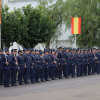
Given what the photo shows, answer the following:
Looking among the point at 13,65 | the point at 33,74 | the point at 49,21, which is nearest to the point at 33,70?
the point at 33,74

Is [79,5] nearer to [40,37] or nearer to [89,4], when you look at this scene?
[89,4]

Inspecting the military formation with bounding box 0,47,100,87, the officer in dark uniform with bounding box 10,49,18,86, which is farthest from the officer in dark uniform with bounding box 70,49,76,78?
the officer in dark uniform with bounding box 10,49,18,86

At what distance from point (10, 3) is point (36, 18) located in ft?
75.6

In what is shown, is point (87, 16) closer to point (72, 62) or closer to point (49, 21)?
point (49, 21)

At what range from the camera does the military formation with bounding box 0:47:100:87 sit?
16.9 m

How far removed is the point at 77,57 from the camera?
2184 cm

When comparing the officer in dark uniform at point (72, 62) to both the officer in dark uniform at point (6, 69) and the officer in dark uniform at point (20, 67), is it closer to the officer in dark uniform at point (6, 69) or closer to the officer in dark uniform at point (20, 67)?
the officer in dark uniform at point (20, 67)

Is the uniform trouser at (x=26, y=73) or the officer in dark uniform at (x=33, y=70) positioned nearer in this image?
the uniform trouser at (x=26, y=73)

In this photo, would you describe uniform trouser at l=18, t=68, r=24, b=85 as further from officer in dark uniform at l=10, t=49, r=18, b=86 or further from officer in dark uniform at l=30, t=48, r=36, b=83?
officer in dark uniform at l=30, t=48, r=36, b=83

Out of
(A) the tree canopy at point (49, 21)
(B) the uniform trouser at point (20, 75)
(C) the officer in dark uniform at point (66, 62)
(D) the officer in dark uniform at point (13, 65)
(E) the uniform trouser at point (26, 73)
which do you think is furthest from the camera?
(A) the tree canopy at point (49, 21)

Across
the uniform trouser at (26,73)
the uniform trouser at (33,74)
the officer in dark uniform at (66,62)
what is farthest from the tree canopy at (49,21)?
the uniform trouser at (26,73)

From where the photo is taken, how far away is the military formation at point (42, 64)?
55.4 ft

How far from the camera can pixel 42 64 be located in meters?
18.7

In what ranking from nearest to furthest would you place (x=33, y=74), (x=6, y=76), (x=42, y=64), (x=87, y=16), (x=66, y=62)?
(x=6, y=76)
(x=33, y=74)
(x=42, y=64)
(x=66, y=62)
(x=87, y=16)
